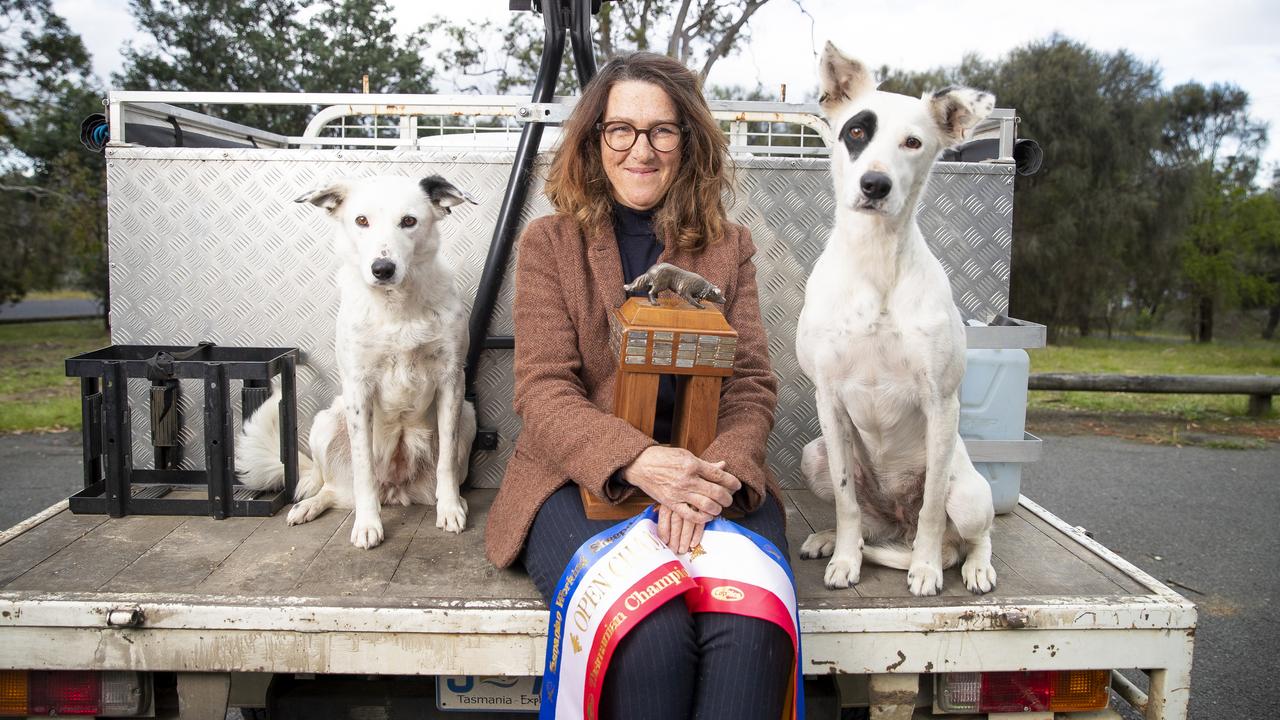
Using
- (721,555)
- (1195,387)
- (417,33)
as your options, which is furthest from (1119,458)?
(417,33)

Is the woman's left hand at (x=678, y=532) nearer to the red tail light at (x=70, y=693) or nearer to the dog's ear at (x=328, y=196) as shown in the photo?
the red tail light at (x=70, y=693)

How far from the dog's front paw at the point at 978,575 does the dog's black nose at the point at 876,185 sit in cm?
89

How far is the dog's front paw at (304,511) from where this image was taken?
7.75 feet

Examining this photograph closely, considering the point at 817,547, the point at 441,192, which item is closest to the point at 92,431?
the point at 441,192

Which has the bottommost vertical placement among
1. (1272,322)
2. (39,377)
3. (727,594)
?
(39,377)

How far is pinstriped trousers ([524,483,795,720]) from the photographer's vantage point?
1.51 metres

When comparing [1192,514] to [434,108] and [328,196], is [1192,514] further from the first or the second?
[328,196]

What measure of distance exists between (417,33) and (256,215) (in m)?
15.3

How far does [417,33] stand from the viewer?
1645 cm

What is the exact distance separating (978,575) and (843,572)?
1.00 feet

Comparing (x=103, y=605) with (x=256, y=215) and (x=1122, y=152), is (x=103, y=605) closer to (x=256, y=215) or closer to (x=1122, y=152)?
(x=256, y=215)

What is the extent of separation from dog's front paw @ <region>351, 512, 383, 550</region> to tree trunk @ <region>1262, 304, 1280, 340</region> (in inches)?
987

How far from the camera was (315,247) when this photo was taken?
8.99 ft

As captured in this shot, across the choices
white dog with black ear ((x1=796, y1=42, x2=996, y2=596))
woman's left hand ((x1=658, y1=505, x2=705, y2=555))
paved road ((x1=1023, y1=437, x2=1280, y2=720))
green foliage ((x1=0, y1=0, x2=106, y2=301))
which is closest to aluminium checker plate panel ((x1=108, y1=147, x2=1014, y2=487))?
white dog with black ear ((x1=796, y1=42, x2=996, y2=596))
